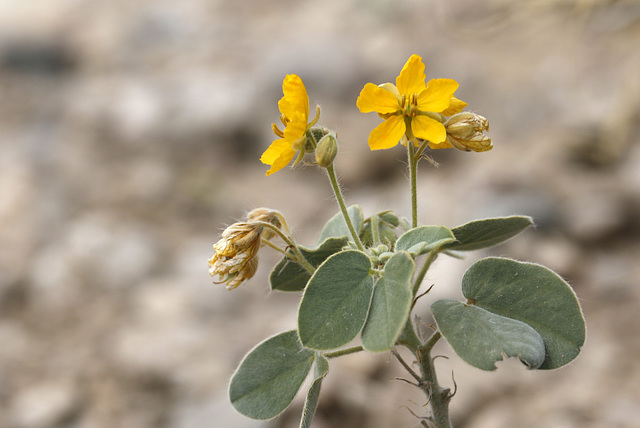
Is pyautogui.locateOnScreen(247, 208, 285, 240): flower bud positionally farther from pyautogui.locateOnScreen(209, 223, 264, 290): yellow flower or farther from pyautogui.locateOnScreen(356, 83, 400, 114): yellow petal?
pyautogui.locateOnScreen(356, 83, 400, 114): yellow petal

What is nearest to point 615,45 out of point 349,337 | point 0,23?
point 349,337

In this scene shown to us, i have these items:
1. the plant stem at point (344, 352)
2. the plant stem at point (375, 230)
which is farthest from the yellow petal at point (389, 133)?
the plant stem at point (344, 352)

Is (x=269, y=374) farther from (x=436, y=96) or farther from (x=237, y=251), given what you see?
(x=436, y=96)

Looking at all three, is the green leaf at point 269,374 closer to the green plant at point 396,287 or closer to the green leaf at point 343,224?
the green plant at point 396,287

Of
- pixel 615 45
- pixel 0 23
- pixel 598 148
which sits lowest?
pixel 598 148

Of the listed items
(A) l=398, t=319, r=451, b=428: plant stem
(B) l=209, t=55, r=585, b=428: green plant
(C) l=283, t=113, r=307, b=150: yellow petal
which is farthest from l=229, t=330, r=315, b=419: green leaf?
(C) l=283, t=113, r=307, b=150: yellow petal

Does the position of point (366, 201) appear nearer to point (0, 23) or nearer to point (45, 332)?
point (45, 332)

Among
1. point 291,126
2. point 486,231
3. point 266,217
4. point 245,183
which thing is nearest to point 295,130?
point 291,126
